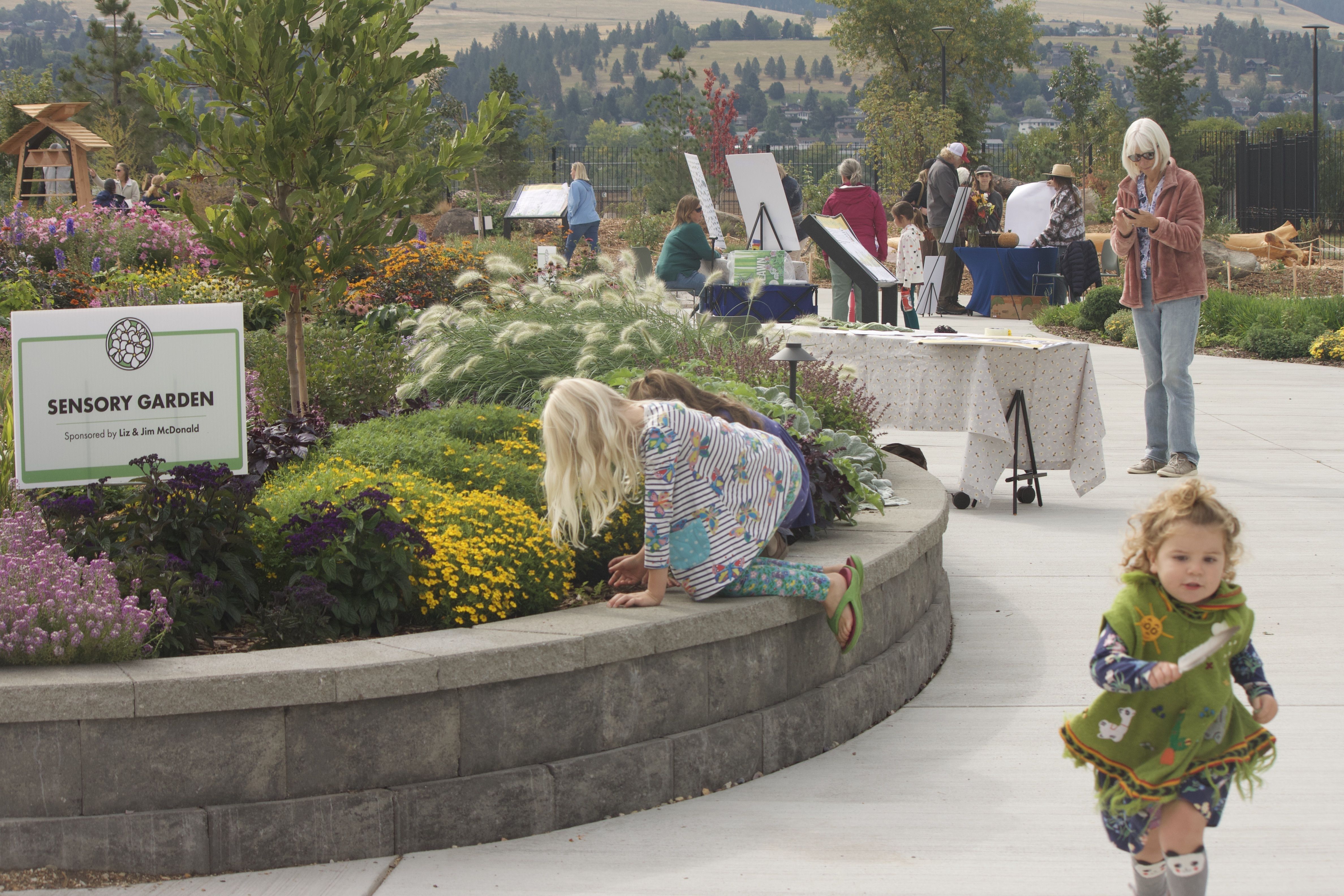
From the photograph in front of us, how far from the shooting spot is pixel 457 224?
29.9 meters

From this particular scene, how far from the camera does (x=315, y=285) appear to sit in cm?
656

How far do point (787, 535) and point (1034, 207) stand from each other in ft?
53.3

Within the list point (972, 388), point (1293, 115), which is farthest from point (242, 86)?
point (1293, 115)

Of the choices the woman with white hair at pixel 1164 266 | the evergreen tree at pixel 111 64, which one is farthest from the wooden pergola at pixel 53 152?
the woman with white hair at pixel 1164 266

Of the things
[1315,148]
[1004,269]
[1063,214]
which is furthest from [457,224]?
[1315,148]

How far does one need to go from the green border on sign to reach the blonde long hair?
1.19 metres

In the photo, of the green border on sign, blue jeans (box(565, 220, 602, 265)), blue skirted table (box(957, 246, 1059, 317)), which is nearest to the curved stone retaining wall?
the green border on sign

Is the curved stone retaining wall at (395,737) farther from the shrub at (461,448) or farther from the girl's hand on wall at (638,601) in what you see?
the shrub at (461,448)

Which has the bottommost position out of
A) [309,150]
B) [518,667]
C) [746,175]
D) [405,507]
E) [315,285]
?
[518,667]

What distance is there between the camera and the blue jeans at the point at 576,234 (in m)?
19.2

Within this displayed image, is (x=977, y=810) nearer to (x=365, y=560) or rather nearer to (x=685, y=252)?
(x=365, y=560)

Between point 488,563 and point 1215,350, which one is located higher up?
point 1215,350

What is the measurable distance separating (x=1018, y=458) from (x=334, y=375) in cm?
394

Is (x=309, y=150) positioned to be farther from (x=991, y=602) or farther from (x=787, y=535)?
(x=991, y=602)
